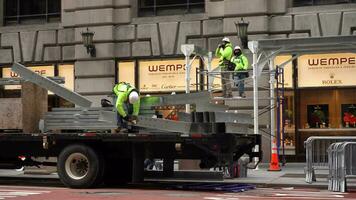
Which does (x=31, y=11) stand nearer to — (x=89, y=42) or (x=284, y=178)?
(x=89, y=42)

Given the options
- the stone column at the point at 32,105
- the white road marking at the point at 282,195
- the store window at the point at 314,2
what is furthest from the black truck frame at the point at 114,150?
the store window at the point at 314,2

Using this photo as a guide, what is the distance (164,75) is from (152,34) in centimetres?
168

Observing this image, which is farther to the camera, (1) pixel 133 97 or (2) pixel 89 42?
(2) pixel 89 42

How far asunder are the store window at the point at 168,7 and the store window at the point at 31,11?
153 inches

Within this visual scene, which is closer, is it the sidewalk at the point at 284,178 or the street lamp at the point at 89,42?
the sidewalk at the point at 284,178

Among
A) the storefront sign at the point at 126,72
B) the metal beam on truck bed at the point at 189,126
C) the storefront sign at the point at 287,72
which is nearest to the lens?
the metal beam on truck bed at the point at 189,126

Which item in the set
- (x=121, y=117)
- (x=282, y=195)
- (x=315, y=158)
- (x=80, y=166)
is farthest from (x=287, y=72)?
(x=80, y=166)

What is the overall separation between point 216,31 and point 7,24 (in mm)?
9835

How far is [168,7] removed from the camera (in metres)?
25.1

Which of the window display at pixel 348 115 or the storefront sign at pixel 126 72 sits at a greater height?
the storefront sign at pixel 126 72

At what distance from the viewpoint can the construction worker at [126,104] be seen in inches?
600

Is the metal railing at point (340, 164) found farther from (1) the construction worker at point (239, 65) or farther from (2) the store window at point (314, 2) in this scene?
(2) the store window at point (314, 2)

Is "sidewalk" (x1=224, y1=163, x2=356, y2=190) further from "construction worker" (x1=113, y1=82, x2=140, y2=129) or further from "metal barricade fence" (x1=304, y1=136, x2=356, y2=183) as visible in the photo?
"construction worker" (x1=113, y1=82, x2=140, y2=129)

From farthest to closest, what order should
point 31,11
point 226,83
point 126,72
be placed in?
1. point 31,11
2. point 126,72
3. point 226,83
